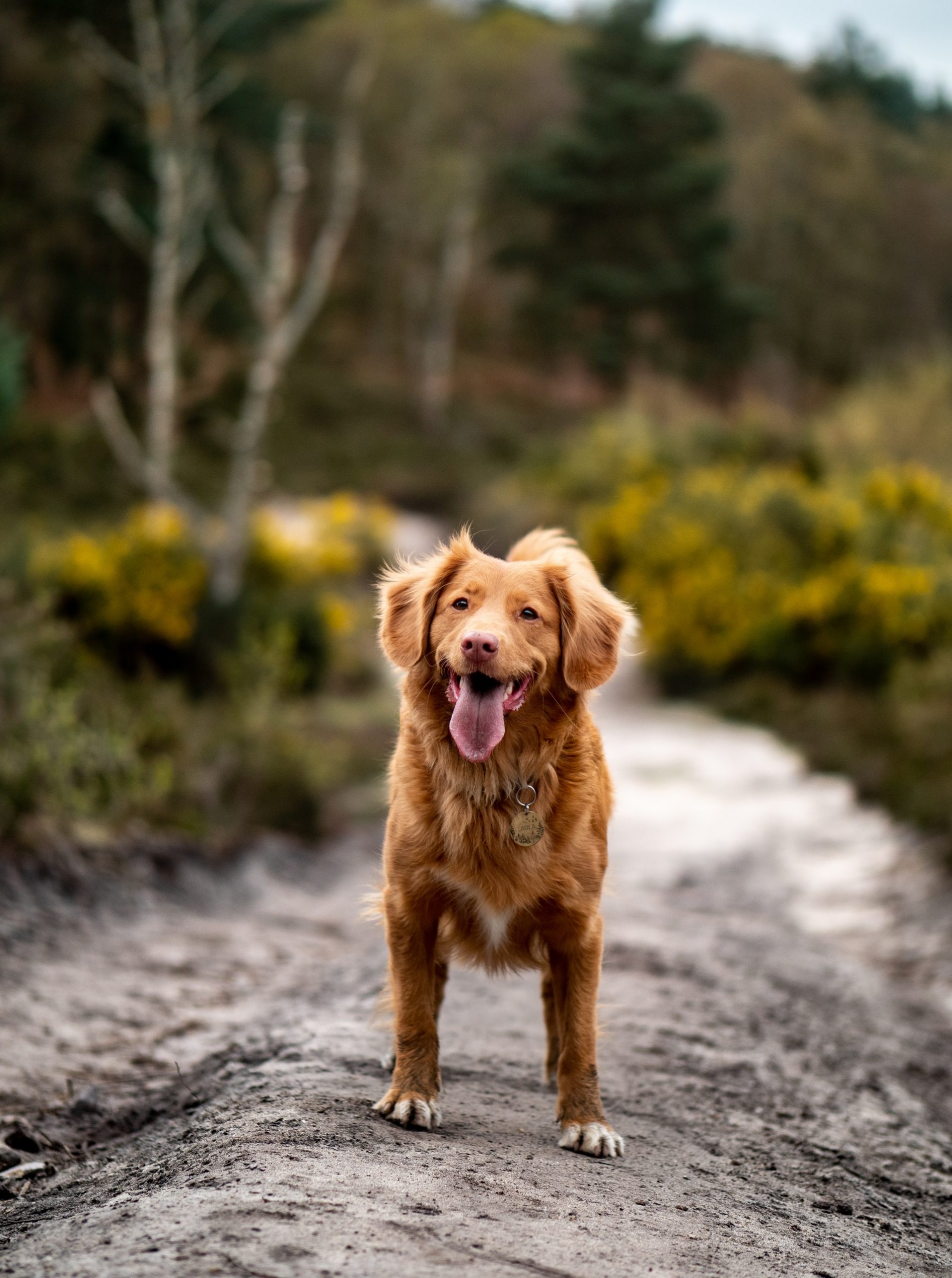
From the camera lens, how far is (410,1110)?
3508mm

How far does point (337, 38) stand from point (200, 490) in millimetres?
23052

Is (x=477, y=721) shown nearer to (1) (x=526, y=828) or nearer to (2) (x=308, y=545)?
(1) (x=526, y=828)

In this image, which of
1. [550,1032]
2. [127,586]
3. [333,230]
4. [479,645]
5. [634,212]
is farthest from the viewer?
[634,212]

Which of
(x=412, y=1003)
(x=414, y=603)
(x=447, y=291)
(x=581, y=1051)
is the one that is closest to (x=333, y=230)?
(x=414, y=603)

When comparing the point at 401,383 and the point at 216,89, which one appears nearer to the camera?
the point at 216,89

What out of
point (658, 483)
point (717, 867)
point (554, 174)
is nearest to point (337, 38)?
point (554, 174)

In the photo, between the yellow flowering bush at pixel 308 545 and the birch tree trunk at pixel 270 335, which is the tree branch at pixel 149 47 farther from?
the yellow flowering bush at pixel 308 545

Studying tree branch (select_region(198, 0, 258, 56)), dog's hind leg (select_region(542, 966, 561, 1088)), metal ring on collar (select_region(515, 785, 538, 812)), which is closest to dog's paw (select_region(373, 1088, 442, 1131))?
dog's hind leg (select_region(542, 966, 561, 1088))

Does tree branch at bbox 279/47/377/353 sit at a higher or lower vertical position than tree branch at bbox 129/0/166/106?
lower

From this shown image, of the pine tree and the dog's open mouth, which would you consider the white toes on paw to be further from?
the pine tree

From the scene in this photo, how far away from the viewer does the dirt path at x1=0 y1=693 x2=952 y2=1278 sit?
2.71 m

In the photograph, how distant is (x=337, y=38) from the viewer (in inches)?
1651

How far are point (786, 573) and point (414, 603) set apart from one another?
1297cm

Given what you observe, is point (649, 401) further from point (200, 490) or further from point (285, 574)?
point (285, 574)
